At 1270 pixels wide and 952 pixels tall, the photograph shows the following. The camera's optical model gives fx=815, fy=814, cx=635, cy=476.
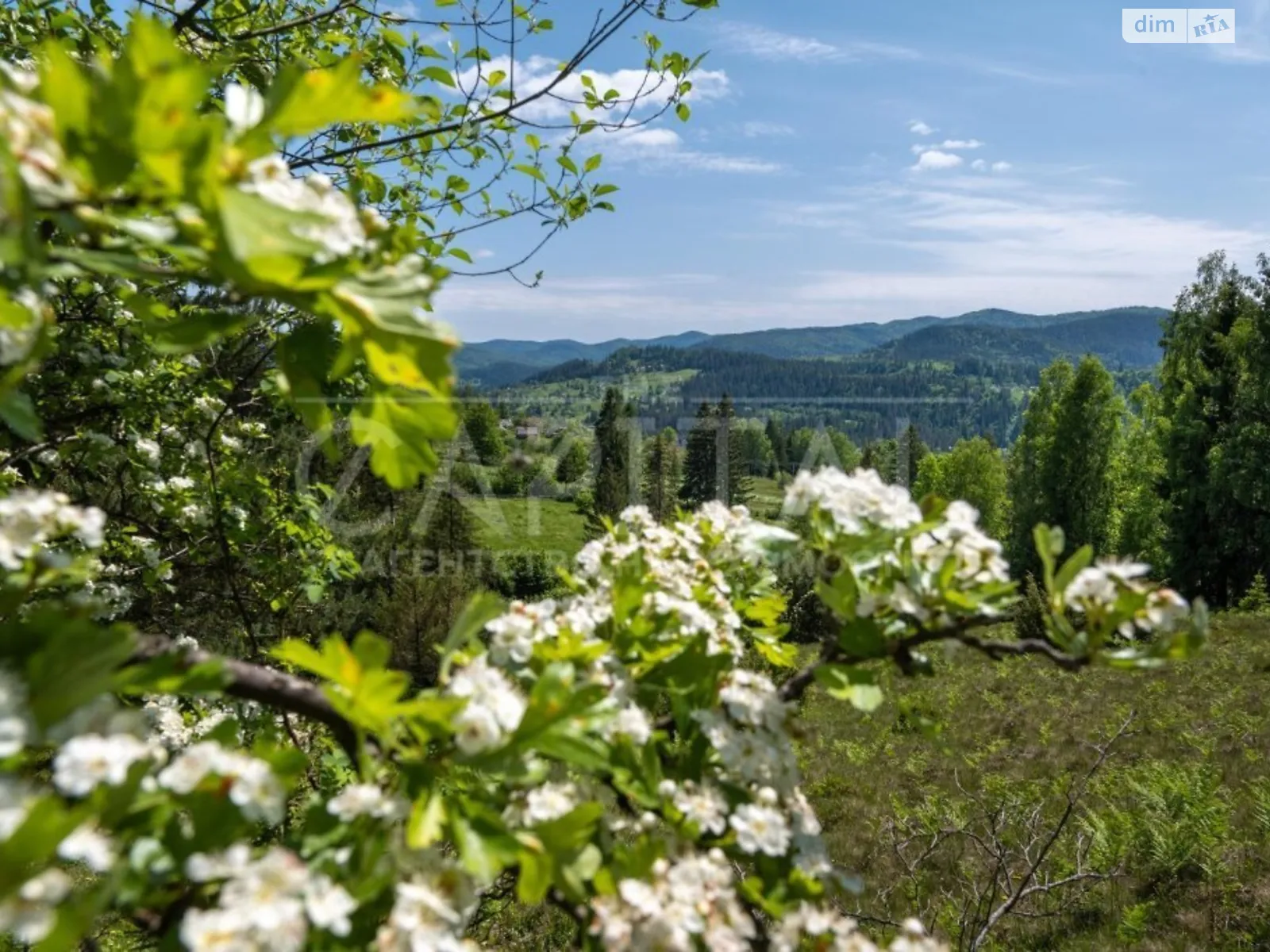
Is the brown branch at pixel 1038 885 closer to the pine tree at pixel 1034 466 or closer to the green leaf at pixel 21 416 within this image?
the green leaf at pixel 21 416

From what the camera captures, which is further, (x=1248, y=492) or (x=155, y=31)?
(x=1248, y=492)

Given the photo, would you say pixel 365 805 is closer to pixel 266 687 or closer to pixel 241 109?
pixel 266 687

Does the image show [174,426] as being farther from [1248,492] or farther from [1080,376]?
[1080,376]

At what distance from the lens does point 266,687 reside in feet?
3.89

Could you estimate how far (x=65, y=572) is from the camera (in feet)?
4.11

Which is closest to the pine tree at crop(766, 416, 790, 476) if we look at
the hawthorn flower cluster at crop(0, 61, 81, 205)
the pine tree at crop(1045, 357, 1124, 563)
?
the pine tree at crop(1045, 357, 1124, 563)

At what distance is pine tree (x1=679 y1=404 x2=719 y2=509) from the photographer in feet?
227

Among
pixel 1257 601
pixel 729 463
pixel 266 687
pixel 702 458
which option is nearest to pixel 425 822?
pixel 266 687

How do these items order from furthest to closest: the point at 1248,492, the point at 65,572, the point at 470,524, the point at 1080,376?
the point at 1080,376 → the point at 470,524 → the point at 1248,492 → the point at 65,572

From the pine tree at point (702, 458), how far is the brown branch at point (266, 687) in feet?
216

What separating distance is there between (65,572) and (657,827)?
3.42 feet

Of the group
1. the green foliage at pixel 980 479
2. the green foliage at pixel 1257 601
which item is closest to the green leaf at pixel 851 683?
the green foliage at pixel 1257 601

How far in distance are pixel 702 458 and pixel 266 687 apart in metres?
70.9

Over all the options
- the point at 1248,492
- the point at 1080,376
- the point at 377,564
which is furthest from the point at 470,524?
the point at 1080,376
